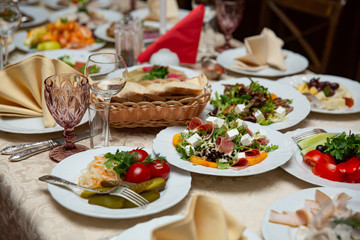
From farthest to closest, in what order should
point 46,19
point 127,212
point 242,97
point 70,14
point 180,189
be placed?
point 46,19
point 70,14
point 242,97
point 180,189
point 127,212

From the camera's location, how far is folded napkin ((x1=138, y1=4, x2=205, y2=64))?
2414mm

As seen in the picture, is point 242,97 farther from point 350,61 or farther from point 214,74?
point 350,61

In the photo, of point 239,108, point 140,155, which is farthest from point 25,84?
point 239,108

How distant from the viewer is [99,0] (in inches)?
149

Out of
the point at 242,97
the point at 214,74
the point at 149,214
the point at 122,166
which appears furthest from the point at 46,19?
the point at 149,214

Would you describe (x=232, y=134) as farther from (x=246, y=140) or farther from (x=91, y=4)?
(x=91, y=4)

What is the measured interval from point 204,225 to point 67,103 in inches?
29.4

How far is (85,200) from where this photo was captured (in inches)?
49.7

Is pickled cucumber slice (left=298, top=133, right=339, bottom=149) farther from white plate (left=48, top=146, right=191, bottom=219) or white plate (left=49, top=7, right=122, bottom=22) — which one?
white plate (left=49, top=7, right=122, bottom=22)

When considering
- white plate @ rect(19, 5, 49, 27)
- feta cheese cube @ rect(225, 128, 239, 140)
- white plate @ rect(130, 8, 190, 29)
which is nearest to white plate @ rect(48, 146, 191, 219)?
feta cheese cube @ rect(225, 128, 239, 140)

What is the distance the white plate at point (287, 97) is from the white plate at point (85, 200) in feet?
1.79

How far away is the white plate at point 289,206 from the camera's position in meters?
1.12

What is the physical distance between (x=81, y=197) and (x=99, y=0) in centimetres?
286

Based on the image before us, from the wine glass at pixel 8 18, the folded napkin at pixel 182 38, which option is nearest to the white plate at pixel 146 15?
the folded napkin at pixel 182 38
